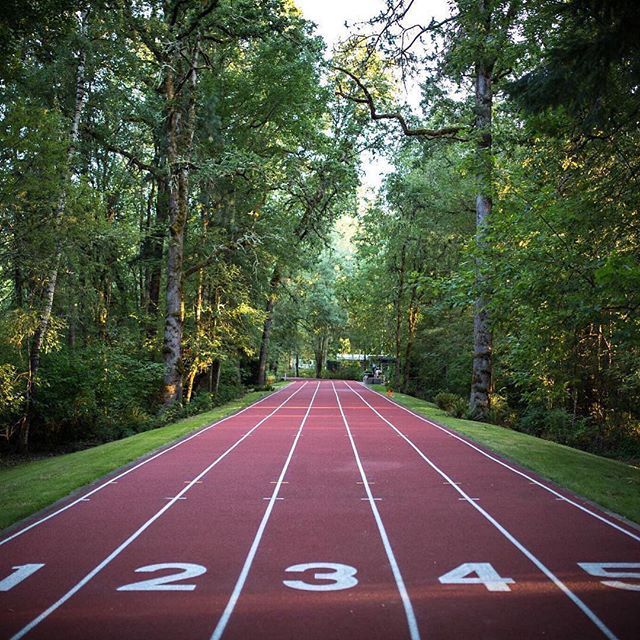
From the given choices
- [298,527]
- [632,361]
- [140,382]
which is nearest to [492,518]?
[298,527]

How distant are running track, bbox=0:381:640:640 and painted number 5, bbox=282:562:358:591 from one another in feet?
0.08

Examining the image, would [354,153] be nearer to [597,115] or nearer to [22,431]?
[22,431]

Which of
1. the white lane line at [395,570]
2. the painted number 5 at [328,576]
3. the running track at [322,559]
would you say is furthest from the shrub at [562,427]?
the painted number 5 at [328,576]

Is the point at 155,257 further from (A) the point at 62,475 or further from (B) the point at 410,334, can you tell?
(B) the point at 410,334

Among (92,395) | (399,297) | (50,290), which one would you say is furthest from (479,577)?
(399,297)

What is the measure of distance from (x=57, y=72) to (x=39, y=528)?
15000 mm

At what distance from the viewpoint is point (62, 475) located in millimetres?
10344

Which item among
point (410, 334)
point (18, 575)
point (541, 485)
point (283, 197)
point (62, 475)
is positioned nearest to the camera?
point (18, 575)

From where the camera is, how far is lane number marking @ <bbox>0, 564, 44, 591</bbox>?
5266 millimetres

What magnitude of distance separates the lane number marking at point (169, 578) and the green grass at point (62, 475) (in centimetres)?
286

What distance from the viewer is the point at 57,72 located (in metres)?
17.1

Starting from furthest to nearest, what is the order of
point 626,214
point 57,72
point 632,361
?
1. point 57,72
2. point 632,361
3. point 626,214

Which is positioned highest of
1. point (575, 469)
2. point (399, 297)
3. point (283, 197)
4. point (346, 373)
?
point (283, 197)

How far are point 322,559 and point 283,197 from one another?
2606cm
